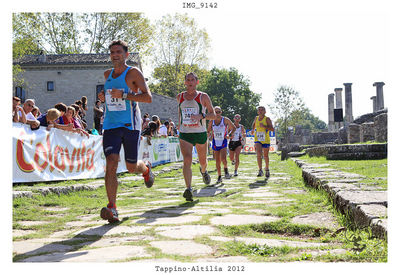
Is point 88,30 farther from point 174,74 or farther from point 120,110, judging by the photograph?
point 120,110

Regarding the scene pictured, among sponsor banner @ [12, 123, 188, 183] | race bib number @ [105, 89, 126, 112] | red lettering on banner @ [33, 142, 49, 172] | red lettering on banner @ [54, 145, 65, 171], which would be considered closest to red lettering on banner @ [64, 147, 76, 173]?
sponsor banner @ [12, 123, 188, 183]

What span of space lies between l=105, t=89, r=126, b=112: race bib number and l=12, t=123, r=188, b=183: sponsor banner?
326cm

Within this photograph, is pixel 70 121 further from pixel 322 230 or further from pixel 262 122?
pixel 322 230

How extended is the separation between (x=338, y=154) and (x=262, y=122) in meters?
3.22

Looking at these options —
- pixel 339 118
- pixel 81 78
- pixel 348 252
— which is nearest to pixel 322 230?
pixel 348 252

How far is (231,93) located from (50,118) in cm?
4712

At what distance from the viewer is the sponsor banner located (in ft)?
23.2

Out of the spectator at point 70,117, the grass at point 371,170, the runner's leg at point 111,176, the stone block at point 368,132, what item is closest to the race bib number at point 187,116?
the runner's leg at point 111,176

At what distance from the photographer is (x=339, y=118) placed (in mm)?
26453

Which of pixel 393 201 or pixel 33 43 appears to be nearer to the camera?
pixel 393 201

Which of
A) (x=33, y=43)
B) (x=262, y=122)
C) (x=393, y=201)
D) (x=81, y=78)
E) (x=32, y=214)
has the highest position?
(x=33, y=43)

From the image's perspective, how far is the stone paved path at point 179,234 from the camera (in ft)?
9.18

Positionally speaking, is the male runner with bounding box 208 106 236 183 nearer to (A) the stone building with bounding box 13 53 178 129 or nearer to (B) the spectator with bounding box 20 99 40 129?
(B) the spectator with bounding box 20 99 40 129

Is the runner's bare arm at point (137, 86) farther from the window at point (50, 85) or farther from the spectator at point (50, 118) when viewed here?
the window at point (50, 85)
